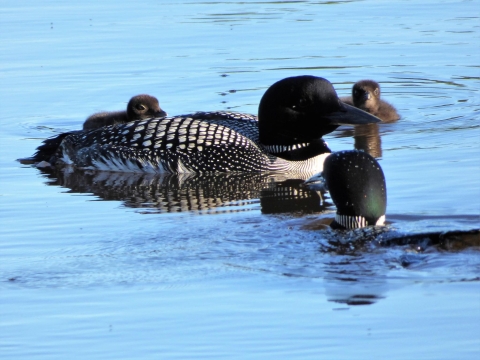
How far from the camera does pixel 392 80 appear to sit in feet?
39.1

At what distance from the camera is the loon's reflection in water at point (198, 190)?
7367 mm

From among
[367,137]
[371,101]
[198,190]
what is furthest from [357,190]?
[371,101]

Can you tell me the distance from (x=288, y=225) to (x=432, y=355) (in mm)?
2388

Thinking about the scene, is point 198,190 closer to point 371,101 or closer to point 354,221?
point 354,221

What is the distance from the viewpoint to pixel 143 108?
31.6ft

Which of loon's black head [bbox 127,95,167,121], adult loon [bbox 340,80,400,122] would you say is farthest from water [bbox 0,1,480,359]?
loon's black head [bbox 127,95,167,121]

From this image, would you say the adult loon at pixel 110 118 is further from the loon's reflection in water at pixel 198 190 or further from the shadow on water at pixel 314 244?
the shadow on water at pixel 314 244

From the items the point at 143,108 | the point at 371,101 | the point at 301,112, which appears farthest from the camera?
the point at 371,101

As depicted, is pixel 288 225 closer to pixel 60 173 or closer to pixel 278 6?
pixel 60 173

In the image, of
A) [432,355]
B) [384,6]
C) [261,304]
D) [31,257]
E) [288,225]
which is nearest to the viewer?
[432,355]

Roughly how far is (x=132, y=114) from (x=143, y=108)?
5.2 inches

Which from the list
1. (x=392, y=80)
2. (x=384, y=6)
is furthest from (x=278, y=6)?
(x=392, y=80)

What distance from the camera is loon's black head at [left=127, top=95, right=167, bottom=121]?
962 cm

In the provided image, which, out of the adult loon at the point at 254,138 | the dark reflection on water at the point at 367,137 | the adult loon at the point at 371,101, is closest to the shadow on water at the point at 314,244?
the adult loon at the point at 254,138
